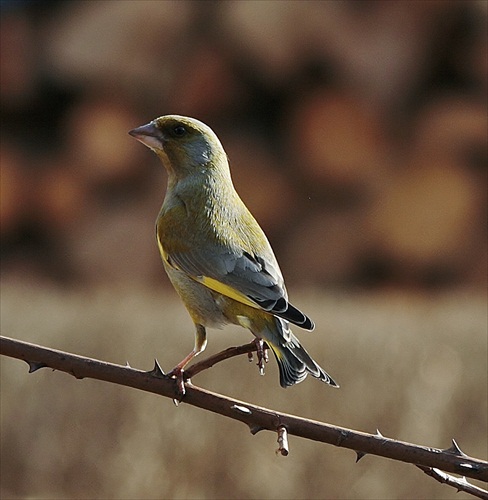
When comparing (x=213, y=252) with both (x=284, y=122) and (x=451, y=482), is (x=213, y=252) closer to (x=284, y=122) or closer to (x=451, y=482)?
(x=451, y=482)

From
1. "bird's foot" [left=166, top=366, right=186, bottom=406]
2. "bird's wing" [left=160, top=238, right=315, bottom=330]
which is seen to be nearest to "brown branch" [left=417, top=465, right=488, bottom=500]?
"bird's foot" [left=166, top=366, right=186, bottom=406]

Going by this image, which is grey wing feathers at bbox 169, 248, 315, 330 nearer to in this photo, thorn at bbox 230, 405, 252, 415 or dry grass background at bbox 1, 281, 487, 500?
thorn at bbox 230, 405, 252, 415

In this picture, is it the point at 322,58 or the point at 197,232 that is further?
the point at 322,58

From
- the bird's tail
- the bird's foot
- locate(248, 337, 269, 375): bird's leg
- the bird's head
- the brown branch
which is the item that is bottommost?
locate(248, 337, 269, 375): bird's leg

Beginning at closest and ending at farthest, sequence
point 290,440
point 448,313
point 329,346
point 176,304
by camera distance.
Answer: point 290,440, point 329,346, point 448,313, point 176,304

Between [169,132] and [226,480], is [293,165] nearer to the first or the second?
[226,480]

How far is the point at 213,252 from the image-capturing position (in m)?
1.66

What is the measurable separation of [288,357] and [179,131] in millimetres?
444

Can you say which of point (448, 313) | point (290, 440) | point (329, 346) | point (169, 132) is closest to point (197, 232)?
point (169, 132)

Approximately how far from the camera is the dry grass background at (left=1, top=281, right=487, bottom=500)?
3.07 metres

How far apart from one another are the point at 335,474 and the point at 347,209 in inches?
91.4

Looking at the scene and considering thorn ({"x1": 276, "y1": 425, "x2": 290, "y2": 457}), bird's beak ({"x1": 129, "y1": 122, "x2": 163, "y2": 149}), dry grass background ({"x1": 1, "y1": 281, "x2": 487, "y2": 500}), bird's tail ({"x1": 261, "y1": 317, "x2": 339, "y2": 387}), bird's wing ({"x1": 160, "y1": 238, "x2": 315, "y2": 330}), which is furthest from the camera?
dry grass background ({"x1": 1, "y1": 281, "x2": 487, "y2": 500})

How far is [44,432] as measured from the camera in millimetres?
3129

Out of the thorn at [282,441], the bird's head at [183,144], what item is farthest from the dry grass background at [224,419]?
the thorn at [282,441]
